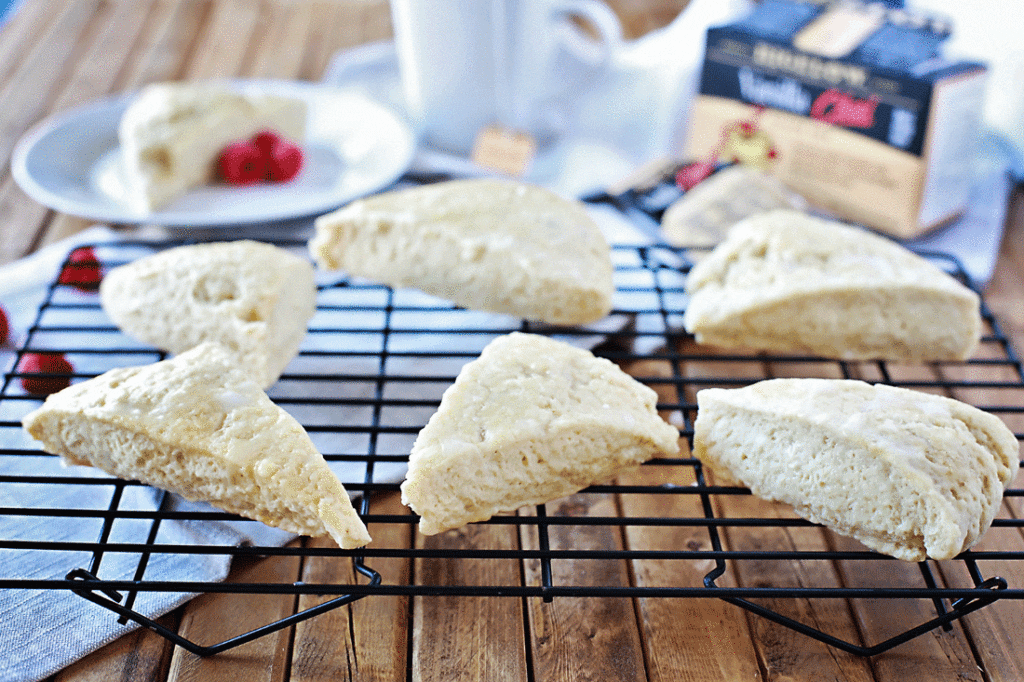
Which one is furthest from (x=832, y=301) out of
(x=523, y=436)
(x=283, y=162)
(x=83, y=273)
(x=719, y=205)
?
(x=83, y=273)

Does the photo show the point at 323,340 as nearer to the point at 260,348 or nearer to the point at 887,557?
the point at 260,348

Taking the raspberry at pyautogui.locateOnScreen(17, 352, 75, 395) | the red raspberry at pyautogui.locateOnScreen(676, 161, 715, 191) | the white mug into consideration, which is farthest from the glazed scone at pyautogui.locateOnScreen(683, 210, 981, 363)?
the raspberry at pyautogui.locateOnScreen(17, 352, 75, 395)

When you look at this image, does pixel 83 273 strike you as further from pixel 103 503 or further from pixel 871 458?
pixel 871 458

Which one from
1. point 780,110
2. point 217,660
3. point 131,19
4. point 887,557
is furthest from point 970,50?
point 131,19

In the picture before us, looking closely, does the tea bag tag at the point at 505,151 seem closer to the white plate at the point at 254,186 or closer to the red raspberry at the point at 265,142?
the white plate at the point at 254,186

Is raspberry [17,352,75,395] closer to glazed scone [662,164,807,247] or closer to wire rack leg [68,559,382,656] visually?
wire rack leg [68,559,382,656]
